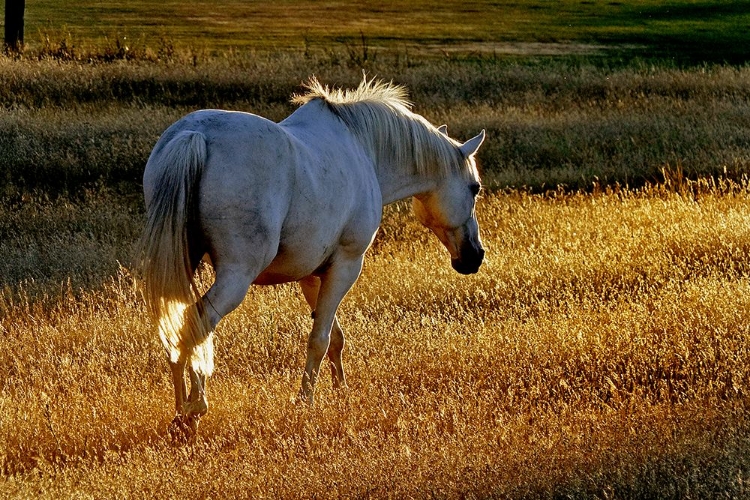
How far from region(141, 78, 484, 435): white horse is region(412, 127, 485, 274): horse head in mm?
535

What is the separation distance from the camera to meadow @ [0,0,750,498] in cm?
481

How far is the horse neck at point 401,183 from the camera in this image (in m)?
6.84

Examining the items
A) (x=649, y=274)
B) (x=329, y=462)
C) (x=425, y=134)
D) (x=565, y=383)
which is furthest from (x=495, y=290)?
(x=329, y=462)

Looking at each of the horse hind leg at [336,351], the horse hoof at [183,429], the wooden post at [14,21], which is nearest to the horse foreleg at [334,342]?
the horse hind leg at [336,351]

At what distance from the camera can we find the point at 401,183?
22.8 ft

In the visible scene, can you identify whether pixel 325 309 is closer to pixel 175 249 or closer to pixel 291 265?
pixel 291 265

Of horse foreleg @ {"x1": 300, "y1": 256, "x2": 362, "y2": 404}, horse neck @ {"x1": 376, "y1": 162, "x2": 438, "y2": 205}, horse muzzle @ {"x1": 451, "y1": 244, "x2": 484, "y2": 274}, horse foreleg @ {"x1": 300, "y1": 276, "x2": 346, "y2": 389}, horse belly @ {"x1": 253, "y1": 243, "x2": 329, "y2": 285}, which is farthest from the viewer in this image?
horse muzzle @ {"x1": 451, "y1": 244, "x2": 484, "y2": 274}

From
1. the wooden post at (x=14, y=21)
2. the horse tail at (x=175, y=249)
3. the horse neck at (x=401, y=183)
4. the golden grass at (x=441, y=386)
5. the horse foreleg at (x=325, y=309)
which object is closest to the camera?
the golden grass at (x=441, y=386)

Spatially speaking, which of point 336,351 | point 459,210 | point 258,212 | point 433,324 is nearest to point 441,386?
point 336,351

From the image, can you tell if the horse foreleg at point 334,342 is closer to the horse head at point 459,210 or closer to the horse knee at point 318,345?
the horse knee at point 318,345

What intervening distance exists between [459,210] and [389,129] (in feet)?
2.79

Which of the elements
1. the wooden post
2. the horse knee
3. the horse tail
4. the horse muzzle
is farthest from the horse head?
the wooden post

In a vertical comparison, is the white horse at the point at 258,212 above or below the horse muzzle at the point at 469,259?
above

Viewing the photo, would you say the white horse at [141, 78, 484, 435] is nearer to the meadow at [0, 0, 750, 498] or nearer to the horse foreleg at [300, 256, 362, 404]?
the horse foreleg at [300, 256, 362, 404]
